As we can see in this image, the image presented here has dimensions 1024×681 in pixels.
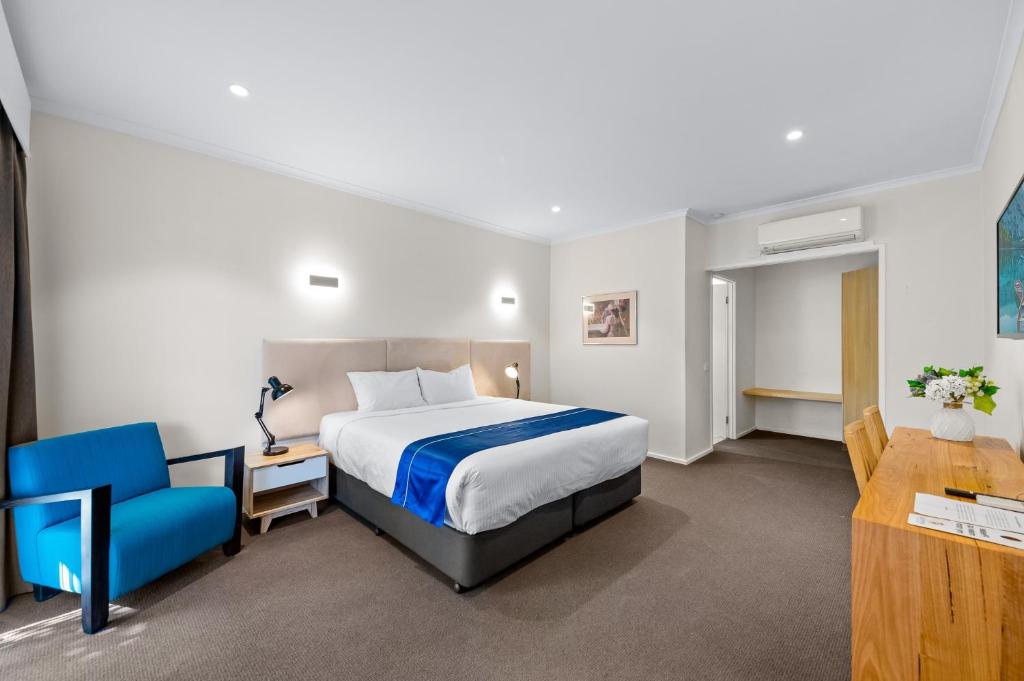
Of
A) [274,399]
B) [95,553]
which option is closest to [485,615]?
[95,553]

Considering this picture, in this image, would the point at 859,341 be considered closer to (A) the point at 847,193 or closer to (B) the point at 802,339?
(B) the point at 802,339

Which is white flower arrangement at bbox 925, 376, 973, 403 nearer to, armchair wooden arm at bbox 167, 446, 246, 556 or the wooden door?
the wooden door

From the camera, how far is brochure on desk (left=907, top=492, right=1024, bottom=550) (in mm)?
1167

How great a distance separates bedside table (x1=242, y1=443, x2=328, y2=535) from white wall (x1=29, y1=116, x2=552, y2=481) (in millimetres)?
432

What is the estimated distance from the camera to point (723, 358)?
236 inches

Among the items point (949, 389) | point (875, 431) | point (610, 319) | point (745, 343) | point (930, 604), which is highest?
point (610, 319)

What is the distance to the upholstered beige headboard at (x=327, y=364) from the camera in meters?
3.51

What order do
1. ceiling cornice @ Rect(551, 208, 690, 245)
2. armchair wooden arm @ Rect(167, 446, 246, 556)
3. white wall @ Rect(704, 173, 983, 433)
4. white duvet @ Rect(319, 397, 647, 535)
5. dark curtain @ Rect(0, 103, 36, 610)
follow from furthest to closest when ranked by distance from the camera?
ceiling cornice @ Rect(551, 208, 690, 245), white wall @ Rect(704, 173, 983, 433), armchair wooden arm @ Rect(167, 446, 246, 556), white duvet @ Rect(319, 397, 647, 535), dark curtain @ Rect(0, 103, 36, 610)

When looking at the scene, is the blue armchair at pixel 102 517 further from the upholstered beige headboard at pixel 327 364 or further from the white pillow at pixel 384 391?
the white pillow at pixel 384 391

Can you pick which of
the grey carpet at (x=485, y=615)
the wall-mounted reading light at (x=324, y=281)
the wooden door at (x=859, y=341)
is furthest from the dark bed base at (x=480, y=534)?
the wooden door at (x=859, y=341)

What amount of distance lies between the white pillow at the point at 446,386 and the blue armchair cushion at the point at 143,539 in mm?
1933

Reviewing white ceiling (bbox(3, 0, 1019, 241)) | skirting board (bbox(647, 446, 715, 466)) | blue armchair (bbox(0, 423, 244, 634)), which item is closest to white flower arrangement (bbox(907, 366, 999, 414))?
white ceiling (bbox(3, 0, 1019, 241))

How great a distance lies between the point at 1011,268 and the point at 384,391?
4.13m

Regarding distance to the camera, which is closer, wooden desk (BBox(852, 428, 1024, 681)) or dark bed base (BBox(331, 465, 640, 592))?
wooden desk (BBox(852, 428, 1024, 681))
